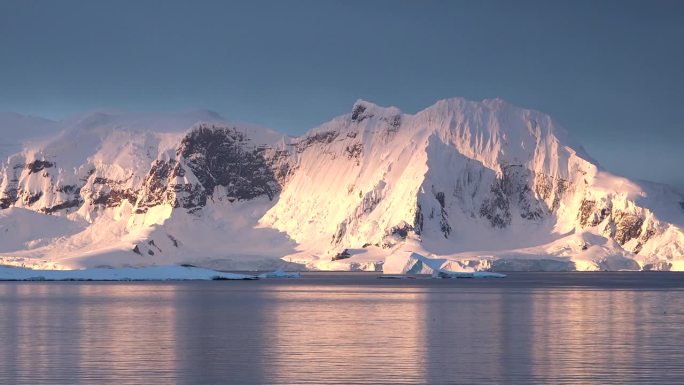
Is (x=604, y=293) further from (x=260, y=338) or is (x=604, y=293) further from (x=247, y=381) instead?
(x=247, y=381)

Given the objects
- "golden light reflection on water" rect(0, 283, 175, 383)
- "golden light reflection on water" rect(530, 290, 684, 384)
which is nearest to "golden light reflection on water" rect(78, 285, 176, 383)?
"golden light reflection on water" rect(0, 283, 175, 383)

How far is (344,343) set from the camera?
214 ft

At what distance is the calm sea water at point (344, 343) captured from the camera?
51531 millimetres

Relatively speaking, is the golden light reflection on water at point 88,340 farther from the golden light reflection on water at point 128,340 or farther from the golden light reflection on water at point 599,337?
the golden light reflection on water at point 599,337

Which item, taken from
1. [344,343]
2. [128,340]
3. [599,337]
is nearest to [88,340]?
[128,340]

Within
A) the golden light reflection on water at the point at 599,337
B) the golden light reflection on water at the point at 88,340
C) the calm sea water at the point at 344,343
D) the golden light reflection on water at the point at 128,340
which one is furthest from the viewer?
the golden light reflection on water at the point at 128,340

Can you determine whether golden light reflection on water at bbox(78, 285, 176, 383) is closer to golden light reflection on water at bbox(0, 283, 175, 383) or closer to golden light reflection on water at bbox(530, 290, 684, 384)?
golden light reflection on water at bbox(0, 283, 175, 383)

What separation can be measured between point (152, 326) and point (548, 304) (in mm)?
42520

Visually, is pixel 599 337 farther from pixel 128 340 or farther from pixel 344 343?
pixel 128 340

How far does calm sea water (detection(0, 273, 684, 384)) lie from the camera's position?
51.5 meters

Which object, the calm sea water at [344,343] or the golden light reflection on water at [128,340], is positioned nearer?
the calm sea water at [344,343]

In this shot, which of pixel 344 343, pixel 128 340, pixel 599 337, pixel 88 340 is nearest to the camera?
pixel 344 343

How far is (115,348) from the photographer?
63.1 metres

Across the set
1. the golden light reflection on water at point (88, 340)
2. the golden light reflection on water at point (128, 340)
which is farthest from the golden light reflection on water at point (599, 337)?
the golden light reflection on water at point (88, 340)
